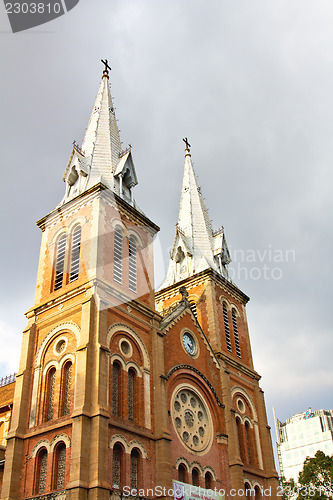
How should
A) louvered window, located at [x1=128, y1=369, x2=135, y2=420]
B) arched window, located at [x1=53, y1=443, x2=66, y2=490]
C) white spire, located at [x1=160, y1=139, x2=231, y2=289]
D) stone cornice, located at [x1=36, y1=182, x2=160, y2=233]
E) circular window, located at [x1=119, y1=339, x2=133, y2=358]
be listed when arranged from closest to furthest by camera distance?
arched window, located at [x1=53, y1=443, x2=66, y2=490], louvered window, located at [x1=128, y1=369, x2=135, y2=420], circular window, located at [x1=119, y1=339, x2=133, y2=358], stone cornice, located at [x1=36, y1=182, x2=160, y2=233], white spire, located at [x1=160, y1=139, x2=231, y2=289]

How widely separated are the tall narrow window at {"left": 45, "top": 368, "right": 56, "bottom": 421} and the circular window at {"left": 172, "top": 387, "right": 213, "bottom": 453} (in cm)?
645

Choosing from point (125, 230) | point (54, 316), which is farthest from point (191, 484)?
point (125, 230)

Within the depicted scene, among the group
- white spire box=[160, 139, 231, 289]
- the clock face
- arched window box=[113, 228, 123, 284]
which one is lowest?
the clock face

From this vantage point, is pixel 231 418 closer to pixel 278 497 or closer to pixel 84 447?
pixel 278 497

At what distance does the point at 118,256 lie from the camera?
2844cm

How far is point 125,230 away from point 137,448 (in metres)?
12.1

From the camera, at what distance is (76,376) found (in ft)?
74.3

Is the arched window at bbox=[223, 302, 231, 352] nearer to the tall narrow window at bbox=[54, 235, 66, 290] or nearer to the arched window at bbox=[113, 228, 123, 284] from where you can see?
the arched window at bbox=[113, 228, 123, 284]

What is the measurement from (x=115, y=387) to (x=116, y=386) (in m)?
0.09

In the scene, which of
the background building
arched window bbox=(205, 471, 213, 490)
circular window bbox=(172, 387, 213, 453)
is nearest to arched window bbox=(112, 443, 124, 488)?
circular window bbox=(172, 387, 213, 453)

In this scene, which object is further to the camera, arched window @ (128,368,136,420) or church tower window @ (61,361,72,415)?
arched window @ (128,368,136,420)

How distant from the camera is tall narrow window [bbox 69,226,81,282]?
1084 inches

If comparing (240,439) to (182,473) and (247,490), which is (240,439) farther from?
(182,473)

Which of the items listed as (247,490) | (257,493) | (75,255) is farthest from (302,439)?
(75,255)
